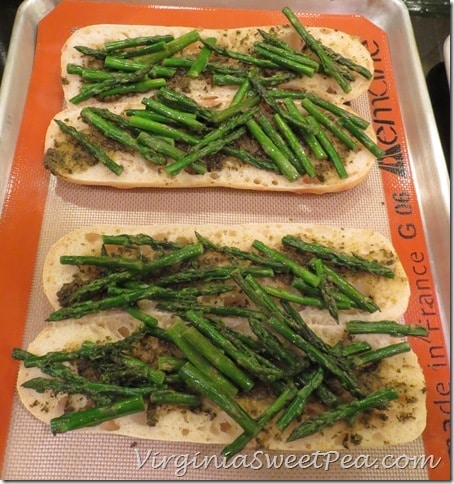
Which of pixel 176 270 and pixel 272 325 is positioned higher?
pixel 176 270

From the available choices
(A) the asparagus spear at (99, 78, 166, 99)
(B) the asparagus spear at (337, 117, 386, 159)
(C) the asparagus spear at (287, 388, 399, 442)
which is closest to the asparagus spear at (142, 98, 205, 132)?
(A) the asparagus spear at (99, 78, 166, 99)

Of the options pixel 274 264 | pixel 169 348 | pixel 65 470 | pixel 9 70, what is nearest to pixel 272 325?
pixel 274 264

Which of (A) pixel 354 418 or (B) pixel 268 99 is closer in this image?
(A) pixel 354 418

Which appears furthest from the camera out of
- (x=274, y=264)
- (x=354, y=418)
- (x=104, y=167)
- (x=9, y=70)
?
(x=9, y=70)

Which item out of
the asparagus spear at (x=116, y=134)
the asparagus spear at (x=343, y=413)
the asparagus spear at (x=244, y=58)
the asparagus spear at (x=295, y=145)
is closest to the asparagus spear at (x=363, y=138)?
the asparagus spear at (x=295, y=145)

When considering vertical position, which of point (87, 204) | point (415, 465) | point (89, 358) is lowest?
point (415, 465)

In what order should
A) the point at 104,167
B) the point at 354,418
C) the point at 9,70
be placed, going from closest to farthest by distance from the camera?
the point at 354,418 → the point at 104,167 → the point at 9,70

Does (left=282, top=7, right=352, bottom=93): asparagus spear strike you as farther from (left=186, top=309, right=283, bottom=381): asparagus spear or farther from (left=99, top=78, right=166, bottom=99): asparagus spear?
(left=186, top=309, right=283, bottom=381): asparagus spear

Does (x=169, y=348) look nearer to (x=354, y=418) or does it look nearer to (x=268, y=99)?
(x=354, y=418)

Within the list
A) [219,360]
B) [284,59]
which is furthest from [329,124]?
[219,360]
